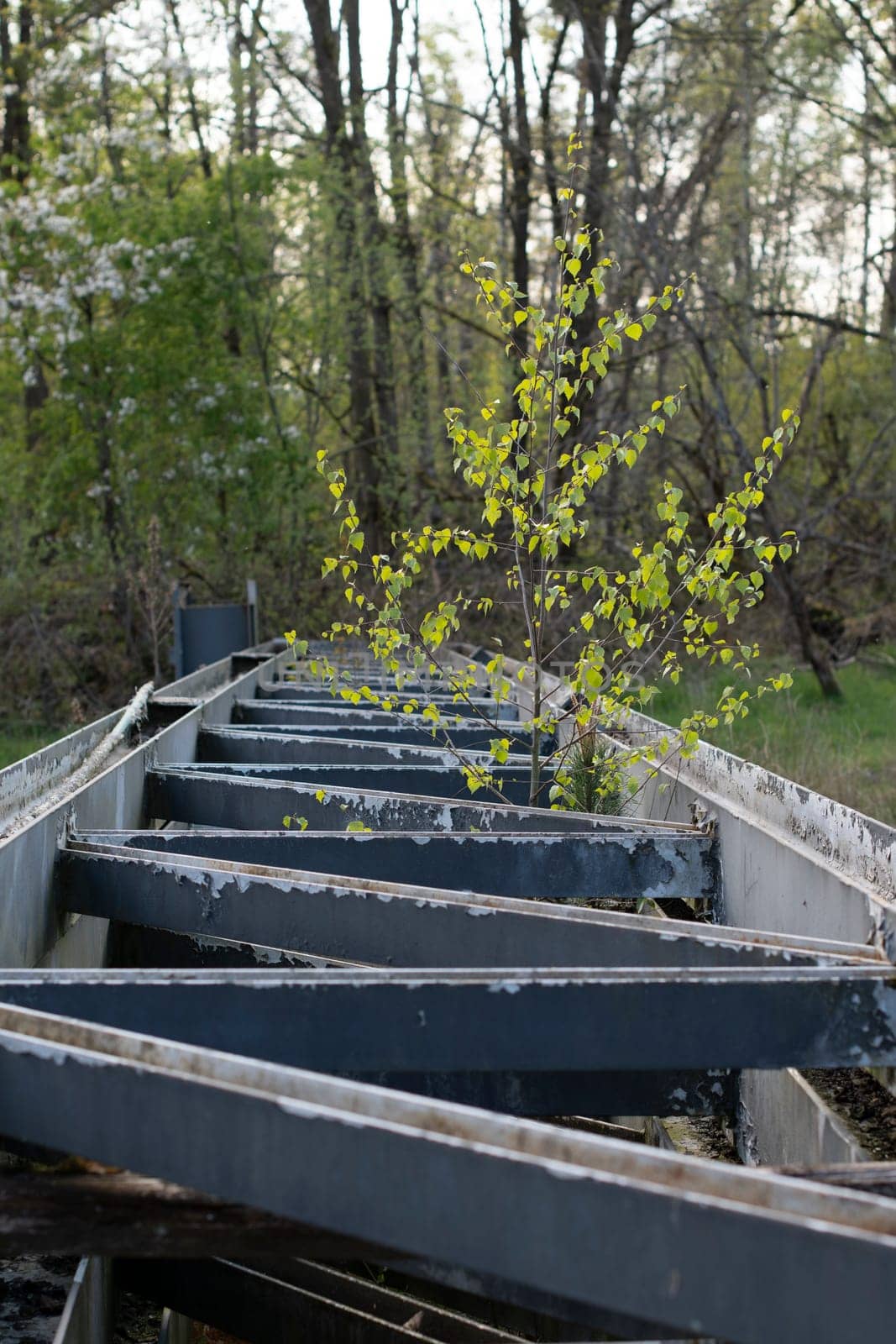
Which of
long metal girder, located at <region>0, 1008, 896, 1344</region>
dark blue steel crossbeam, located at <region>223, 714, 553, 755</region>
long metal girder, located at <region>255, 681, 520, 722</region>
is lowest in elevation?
long metal girder, located at <region>0, 1008, 896, 1344</region>

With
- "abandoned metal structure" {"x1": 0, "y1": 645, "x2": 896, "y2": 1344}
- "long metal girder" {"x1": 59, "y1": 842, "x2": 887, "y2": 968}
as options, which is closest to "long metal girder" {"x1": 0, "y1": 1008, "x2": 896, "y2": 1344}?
"abandoned metal structure" {"x1": 0, "y1": 645, "x2": 896, "y2": 1344}

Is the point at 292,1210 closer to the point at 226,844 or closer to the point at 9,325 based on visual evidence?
the point at 226,844

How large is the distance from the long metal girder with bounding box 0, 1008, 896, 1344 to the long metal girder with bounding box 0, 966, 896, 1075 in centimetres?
26

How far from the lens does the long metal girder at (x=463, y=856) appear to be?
3.22 m

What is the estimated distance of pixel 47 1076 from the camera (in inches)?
69.7

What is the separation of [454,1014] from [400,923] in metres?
0.62

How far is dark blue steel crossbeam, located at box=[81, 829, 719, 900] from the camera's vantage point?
322cm

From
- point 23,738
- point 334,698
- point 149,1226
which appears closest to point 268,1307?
point 149,1226

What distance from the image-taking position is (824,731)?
31.7 ft

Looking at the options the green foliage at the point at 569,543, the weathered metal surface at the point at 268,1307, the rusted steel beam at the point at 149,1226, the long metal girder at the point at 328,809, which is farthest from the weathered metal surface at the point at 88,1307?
the green foliage at the point at 569,543

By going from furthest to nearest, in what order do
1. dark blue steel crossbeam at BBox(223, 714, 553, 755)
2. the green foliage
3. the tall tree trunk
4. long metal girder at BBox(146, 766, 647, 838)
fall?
1. the tall tree trunk
2. dark blue steel crossbeam at BBox(223, 714, 553, 755)
3. the green foliage
4. long metal girder at BBox(146, 766, 647, 838)

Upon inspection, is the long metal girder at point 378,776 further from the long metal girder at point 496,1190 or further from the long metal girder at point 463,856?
the long metal girder at point 496,1190

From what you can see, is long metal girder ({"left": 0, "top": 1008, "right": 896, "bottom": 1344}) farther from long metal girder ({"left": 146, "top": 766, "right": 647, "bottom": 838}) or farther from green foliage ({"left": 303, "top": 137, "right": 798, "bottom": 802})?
green foliage ({"left": 303, "top": 137, "right": 798, "bottom": 802})

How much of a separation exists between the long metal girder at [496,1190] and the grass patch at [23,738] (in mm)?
10458
